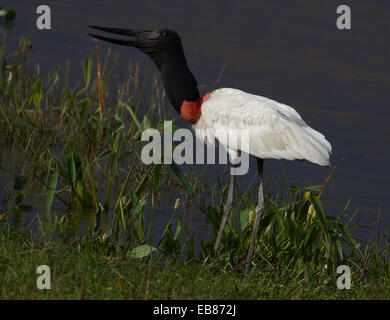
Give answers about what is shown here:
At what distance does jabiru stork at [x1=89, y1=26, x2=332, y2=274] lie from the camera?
6066 millimetres

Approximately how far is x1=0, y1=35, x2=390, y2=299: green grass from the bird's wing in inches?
11.3

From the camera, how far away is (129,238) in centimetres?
604

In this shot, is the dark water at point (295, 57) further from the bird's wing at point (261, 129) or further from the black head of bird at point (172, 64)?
the black head of bird at point (172, 64)

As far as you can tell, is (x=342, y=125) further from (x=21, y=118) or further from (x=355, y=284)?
(x=355, y=284)

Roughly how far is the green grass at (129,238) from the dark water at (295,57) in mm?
1394

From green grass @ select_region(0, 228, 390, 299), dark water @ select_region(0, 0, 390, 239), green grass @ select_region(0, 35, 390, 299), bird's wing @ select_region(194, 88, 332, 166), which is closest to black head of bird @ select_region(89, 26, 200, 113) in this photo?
bird's wing @ select_region(194, 88, 332, 166)

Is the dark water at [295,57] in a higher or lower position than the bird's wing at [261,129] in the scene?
lower

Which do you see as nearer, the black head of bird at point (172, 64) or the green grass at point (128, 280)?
the green grass at point (128, 280)

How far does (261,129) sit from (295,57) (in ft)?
20.7

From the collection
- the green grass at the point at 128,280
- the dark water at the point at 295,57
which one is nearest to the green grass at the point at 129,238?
the green grass at the point at 128,280

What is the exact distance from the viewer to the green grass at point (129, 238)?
486 centimetres

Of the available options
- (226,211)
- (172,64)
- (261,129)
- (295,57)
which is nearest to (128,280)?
(226,211)

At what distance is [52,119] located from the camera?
26.1ft

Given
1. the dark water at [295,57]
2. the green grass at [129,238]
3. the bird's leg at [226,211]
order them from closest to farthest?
1. the green grass at [129,238]
2. the bird's leg at [226,211]
3. the dark water at [295,57]
